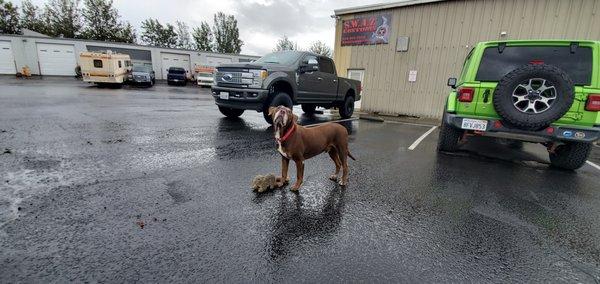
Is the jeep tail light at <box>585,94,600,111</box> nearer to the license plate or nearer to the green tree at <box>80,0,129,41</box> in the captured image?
the license plate

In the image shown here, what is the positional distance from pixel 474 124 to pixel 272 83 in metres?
4.90

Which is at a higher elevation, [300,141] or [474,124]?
[474,124]

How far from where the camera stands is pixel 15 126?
6102 mm

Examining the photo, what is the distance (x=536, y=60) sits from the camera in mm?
4758

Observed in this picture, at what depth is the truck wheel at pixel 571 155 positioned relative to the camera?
4785 millimetres

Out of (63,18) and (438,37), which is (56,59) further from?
(438,37)

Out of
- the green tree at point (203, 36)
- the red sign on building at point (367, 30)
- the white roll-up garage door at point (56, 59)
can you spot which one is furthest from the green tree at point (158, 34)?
the red sign on building at point (367, 30)

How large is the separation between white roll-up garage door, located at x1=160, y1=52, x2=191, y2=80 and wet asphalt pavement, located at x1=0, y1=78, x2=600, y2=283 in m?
33.0

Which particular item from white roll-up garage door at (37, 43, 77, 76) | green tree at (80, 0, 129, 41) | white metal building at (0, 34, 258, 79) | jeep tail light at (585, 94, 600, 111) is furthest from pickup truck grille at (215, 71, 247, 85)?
green tree at (80, 0, 129, 41)

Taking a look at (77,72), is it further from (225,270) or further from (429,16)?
(225,270)

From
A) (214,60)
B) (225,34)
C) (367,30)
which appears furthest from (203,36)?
(367,30)

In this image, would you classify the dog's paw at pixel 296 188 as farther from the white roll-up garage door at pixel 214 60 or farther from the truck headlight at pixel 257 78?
the white roll-up garage door at pixel 214 60

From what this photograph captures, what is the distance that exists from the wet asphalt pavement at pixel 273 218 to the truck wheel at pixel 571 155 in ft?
0.92

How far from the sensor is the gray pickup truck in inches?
299
